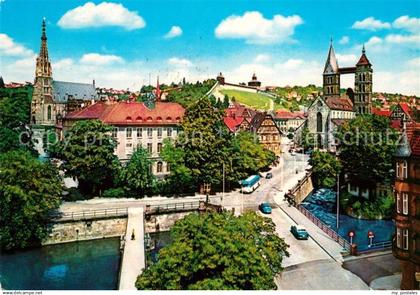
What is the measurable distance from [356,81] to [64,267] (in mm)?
54250

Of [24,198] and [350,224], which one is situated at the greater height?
[24,198]

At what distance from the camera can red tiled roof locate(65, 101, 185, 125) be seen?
33500 mm

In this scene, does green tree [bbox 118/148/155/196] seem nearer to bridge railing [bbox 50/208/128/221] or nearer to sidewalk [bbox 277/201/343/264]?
bridge railing [bbox 50/208/128/221]

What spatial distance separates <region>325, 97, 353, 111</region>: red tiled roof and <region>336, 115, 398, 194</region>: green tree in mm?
→ 30511

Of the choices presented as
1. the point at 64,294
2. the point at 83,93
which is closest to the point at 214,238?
the point at 64,294

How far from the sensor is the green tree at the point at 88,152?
90.8 feet

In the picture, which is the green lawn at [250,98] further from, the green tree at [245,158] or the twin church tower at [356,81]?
the green tree at [245,158]

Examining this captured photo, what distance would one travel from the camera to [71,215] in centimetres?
2467

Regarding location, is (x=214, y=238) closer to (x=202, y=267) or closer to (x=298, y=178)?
(x=202, y=267)

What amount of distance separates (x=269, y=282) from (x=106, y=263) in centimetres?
1075

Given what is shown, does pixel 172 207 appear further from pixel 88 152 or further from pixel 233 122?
pixel 233 122

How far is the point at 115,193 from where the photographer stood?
29422mm

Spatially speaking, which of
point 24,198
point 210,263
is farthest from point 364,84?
point 210,263

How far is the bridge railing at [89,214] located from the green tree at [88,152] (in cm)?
319
